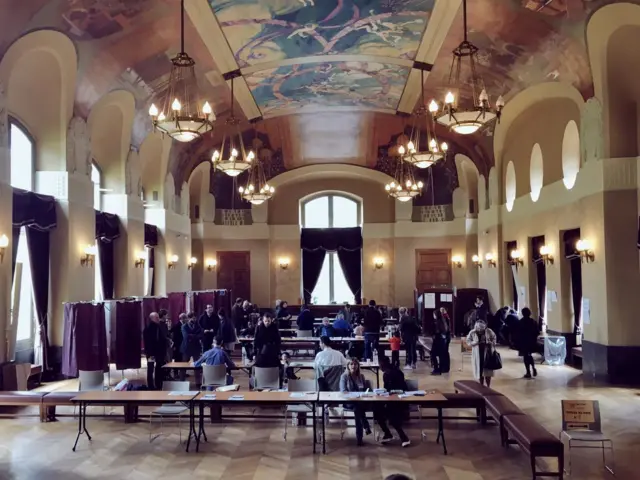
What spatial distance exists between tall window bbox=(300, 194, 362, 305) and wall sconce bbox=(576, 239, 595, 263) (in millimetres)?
12218

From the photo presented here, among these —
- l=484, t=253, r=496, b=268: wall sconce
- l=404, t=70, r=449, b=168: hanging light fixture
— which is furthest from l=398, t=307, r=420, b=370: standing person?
l=484, t=253, r=496, b=268: wall sconce

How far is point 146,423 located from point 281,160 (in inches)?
607

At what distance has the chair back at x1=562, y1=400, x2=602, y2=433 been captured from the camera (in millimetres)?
7043

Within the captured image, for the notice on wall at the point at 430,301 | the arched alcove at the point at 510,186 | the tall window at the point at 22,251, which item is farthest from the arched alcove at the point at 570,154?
the tall window at the point at 22,251

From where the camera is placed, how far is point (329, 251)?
24.6 metres

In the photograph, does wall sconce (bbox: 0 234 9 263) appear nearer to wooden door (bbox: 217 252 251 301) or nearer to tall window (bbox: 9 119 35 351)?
tall window (bbox: 9 119 35 351)

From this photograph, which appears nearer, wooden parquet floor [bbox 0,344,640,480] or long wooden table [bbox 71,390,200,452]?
wooden parquet floor [bbox 0,344,640,480]

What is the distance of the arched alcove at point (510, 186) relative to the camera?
18688mm

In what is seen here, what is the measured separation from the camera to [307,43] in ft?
45.5

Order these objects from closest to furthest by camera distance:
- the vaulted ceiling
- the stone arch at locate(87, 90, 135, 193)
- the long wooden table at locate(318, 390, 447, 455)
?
1. the long wooden table at locate(318, 390, 447, 455)
2. the vaulted ceiling
3. the stone arch at locate(87, 90, 135, 193)

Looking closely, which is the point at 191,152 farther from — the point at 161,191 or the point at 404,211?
the point at 404,211

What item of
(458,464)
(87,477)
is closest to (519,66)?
(458,464)

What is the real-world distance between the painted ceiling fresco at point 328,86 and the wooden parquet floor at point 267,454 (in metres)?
9.53

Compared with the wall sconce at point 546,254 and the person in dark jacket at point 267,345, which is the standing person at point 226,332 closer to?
the person in dark jacket at point 267,345
